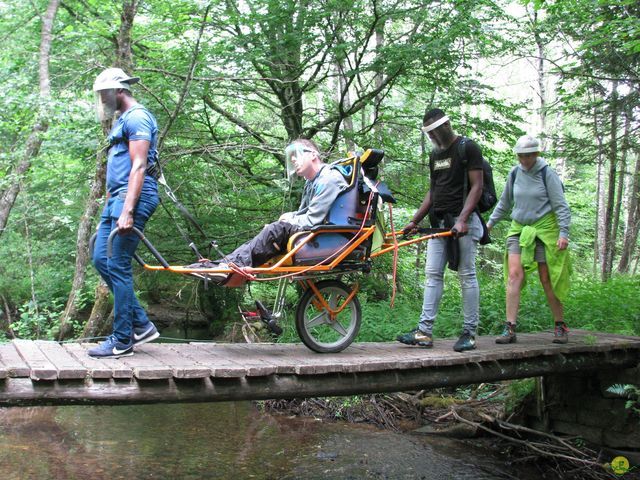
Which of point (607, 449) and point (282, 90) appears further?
point (282, 90)

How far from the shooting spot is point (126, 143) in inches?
168

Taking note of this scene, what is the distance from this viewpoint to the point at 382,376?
189 inches

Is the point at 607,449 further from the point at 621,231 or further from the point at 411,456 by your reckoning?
the point at 621,231

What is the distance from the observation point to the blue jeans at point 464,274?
5.36 metres

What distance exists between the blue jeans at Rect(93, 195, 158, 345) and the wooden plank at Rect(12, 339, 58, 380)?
0.55 meters

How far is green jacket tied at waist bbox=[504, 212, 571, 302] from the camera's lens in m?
5.77

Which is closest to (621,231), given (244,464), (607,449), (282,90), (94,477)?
(282,90)

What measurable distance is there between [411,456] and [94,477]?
135 inches

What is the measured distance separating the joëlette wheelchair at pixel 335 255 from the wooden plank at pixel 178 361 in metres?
0.64

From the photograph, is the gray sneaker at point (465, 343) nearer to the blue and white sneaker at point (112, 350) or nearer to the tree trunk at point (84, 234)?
the blue and white sneaker at point (112, 350)

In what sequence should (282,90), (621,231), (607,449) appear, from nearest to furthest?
(607,449) < (282,90) < (621,231)

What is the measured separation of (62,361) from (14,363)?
0.96 ft

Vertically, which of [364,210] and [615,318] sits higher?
[364,210]

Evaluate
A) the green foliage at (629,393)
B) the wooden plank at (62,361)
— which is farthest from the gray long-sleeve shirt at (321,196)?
the green foliage at (629,393)
